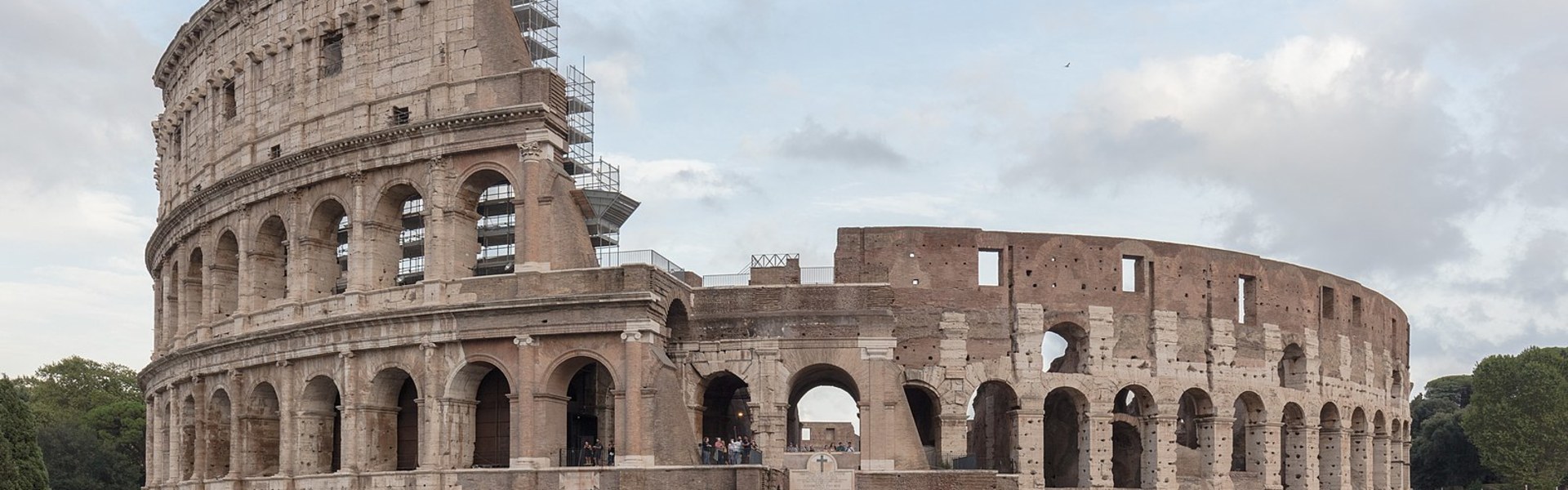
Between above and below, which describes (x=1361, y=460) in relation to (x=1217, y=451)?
below

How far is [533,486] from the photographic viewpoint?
2848 centimetres

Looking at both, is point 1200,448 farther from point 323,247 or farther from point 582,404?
point 323,247

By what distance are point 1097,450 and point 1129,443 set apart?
13.6ft

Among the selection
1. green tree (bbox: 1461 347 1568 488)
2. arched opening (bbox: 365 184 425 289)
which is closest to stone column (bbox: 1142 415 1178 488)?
arched opening (bbox: 365 184 425 289)

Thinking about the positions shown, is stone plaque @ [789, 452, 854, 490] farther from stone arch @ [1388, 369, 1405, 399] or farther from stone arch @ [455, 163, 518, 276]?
stone arch @ [1388, 369, 1405, 399]

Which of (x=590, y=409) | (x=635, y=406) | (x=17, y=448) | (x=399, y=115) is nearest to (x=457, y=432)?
(x=590, y=409)

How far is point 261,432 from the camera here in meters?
33.8

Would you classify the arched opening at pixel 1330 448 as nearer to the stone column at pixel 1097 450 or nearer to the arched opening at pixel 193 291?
the stone column at pixel 1097 450

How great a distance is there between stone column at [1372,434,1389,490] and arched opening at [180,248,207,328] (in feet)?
101

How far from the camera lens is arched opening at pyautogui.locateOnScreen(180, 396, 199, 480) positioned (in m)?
36.3

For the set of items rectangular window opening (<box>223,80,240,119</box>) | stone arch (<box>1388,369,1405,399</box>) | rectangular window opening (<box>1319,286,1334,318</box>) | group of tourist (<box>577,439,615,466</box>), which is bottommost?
group of tourist (<box>577,439,615,466</box>)

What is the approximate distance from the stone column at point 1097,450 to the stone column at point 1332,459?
25.7 ft

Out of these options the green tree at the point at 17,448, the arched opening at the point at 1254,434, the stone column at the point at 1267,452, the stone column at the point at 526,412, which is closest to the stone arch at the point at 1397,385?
the arched opening at the point at 1254,434

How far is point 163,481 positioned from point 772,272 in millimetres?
16954
